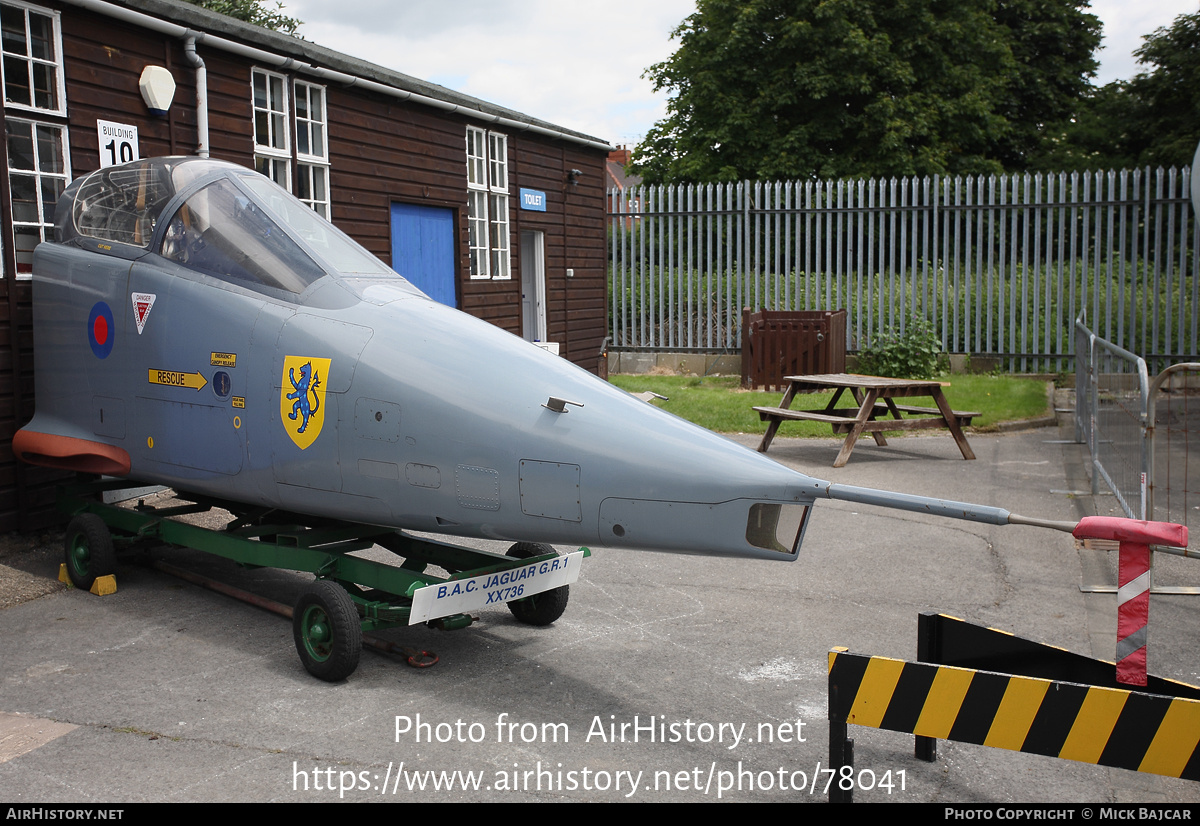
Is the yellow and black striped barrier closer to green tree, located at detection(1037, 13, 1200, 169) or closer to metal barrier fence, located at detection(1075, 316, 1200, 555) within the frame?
metal barrier fence, located at detection(1075, 316, 1200, 555)

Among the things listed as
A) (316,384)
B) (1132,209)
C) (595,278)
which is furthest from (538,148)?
(316,384)

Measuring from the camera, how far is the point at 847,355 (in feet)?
54.8

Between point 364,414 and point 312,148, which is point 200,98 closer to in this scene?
point 312,148

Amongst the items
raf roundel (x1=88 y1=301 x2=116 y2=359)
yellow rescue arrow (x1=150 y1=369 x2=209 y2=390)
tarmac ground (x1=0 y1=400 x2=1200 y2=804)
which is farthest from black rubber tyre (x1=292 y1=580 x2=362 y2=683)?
raf roundel (x1=88 y1=301 x2=116 y2=359)

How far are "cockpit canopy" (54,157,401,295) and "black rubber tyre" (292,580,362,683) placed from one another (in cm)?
152

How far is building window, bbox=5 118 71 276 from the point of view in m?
6.71

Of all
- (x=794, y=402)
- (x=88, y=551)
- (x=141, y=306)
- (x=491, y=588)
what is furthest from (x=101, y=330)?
(x=794, y=402)

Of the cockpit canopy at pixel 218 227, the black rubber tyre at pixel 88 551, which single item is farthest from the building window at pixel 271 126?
the black rubber tyre at pixel 88 551

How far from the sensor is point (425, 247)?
12.2m

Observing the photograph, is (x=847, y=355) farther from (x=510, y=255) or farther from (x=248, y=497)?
(x=248, y=497)

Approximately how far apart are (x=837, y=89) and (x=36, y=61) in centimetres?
2431

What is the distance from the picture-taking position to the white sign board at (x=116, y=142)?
7.37m

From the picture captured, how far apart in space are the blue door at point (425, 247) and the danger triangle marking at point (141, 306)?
20.4ft

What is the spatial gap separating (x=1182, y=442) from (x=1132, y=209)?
253 inches
